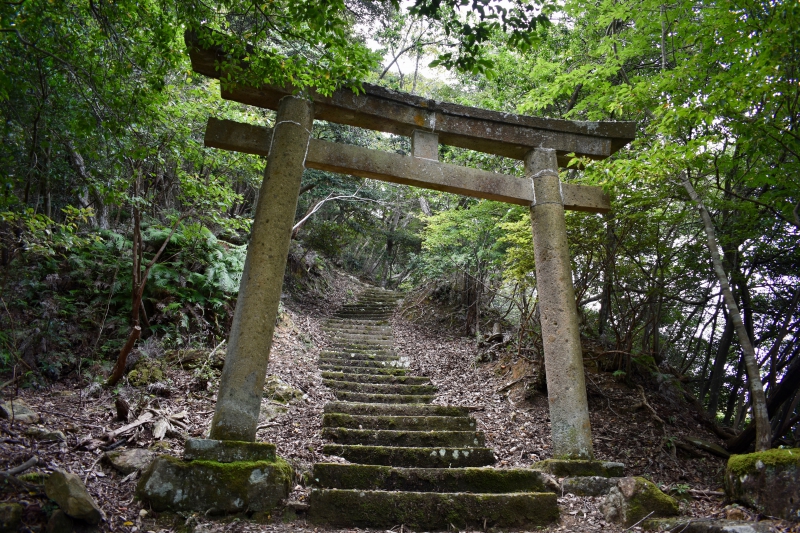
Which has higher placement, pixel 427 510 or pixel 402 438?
pixel 402 438

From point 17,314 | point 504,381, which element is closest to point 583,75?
point 504,381

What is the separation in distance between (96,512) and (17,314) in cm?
421

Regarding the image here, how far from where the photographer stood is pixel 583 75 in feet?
21.5

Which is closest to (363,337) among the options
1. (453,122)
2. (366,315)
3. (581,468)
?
(366,315)

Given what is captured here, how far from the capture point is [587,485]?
4230 mm

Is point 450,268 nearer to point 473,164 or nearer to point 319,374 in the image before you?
point 473,164

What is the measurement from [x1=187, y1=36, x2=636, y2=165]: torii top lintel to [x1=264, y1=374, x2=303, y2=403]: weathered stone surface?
382cm

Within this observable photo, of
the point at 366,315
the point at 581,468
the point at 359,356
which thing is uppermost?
the point at 366,315

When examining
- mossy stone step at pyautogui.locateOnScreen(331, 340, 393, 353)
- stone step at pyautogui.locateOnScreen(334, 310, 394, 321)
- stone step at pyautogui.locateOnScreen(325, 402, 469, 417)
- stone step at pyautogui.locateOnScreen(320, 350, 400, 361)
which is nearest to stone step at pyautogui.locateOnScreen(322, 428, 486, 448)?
stone step at pyautogui.locateOnScreen(325, 402, 469, 417)

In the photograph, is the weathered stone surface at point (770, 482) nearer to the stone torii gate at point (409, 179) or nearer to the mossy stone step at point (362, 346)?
the stone torii gate at point (409, 179)

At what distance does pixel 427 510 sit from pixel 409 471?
49 cm

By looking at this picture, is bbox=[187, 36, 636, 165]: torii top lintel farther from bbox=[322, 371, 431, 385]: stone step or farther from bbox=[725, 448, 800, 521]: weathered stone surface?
bbox=[322, 371, 431, 385]: stone step

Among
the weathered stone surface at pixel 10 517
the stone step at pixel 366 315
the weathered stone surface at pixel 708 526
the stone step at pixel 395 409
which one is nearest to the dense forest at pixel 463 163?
the stone step at pixel 395 409

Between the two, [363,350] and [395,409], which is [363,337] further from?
[395,409]
